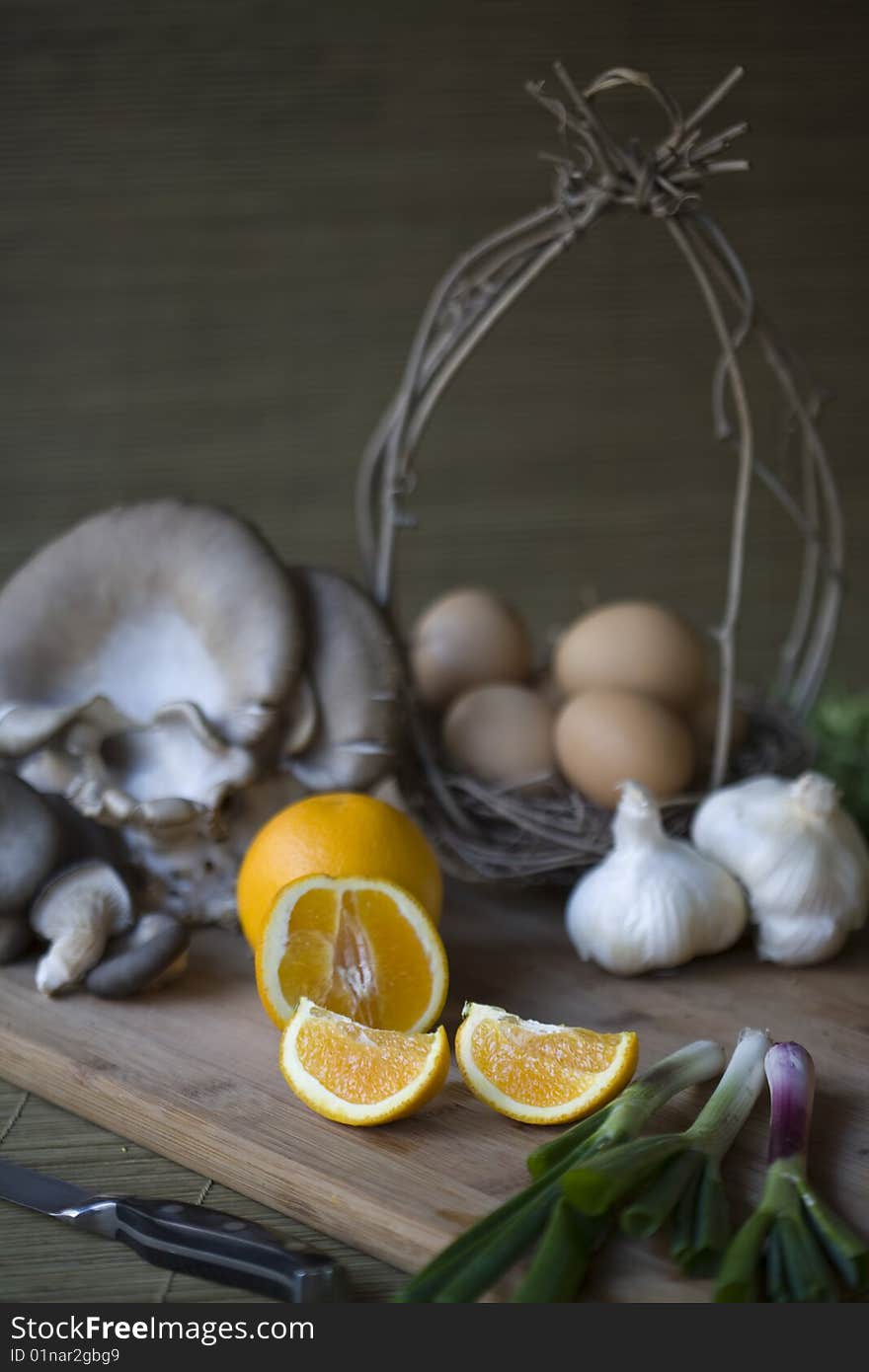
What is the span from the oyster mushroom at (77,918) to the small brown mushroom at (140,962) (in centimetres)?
2

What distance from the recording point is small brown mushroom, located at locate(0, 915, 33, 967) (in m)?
1.03

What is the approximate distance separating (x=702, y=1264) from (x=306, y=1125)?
272 millimetres

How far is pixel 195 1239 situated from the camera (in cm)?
71

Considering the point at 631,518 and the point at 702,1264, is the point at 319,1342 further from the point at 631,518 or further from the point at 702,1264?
the point at 631,518

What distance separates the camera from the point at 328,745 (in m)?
1.11

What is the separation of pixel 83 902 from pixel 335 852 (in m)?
0.22

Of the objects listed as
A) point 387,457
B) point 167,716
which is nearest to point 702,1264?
point 167,716

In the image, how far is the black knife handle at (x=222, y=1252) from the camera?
0.68 m

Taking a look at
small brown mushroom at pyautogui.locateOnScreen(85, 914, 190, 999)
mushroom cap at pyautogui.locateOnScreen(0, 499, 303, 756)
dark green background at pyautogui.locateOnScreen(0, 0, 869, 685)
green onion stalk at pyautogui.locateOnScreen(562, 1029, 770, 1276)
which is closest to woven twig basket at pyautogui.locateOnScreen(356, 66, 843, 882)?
mushroom cap at pyautogui.locateOnScreen(0, 499, 303, 756)

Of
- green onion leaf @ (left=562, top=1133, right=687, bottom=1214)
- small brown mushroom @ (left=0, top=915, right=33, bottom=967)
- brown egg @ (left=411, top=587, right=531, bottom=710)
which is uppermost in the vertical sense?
brown egg @ (left=411, top=587, right=531, bottom=710)

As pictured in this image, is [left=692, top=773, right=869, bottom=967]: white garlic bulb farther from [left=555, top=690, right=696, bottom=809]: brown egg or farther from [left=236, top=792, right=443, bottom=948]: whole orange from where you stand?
[left=236, top=792, right=443, bottom=948]: whole orange

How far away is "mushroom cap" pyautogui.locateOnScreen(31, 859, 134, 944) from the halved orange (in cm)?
18

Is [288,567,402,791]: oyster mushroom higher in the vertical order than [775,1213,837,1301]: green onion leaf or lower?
higher

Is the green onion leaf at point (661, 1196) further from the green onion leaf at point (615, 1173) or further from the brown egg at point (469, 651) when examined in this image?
the brown egg at point (469, 651)
